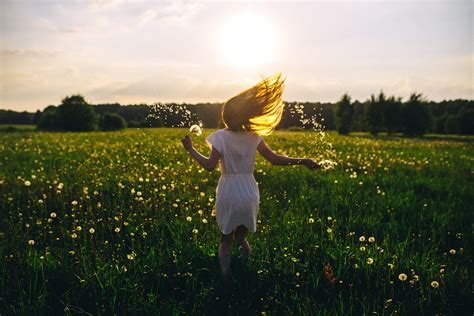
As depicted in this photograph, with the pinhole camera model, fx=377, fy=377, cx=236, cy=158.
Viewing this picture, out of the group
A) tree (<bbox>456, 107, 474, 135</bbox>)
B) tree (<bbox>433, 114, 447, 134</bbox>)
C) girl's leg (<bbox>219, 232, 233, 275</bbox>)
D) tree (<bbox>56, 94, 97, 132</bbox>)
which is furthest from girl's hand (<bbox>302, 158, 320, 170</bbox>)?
tree (<bbox>433, 114, 447, 134</bbox>)

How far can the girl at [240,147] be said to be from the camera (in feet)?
11.1

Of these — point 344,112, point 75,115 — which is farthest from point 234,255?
point 75,115

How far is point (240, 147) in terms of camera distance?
3428mm

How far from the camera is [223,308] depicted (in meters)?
3.09

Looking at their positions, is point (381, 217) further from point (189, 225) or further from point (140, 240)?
point (140, 240)

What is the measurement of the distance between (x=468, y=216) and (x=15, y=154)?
36.9 feet

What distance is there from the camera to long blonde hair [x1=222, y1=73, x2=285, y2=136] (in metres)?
3.37

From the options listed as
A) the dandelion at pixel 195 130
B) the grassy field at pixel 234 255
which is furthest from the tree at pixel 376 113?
the dandelion at pixel 195 130

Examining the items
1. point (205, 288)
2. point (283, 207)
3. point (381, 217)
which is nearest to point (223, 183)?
point (205, 288)

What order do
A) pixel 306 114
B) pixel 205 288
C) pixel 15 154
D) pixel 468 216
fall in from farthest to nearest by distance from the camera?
pixel 15 154 → pixel 468 216 → pixel 306 114 → pixel 205 288

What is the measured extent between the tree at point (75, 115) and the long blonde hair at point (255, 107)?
61.1 meters

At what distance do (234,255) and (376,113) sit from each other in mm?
55294

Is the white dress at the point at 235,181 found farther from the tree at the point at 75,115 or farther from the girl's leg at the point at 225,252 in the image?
the tree at the point at 75,115

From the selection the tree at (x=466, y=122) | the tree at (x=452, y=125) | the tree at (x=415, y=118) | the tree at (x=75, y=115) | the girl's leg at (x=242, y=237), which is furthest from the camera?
the tree at (x=452, y=125)
